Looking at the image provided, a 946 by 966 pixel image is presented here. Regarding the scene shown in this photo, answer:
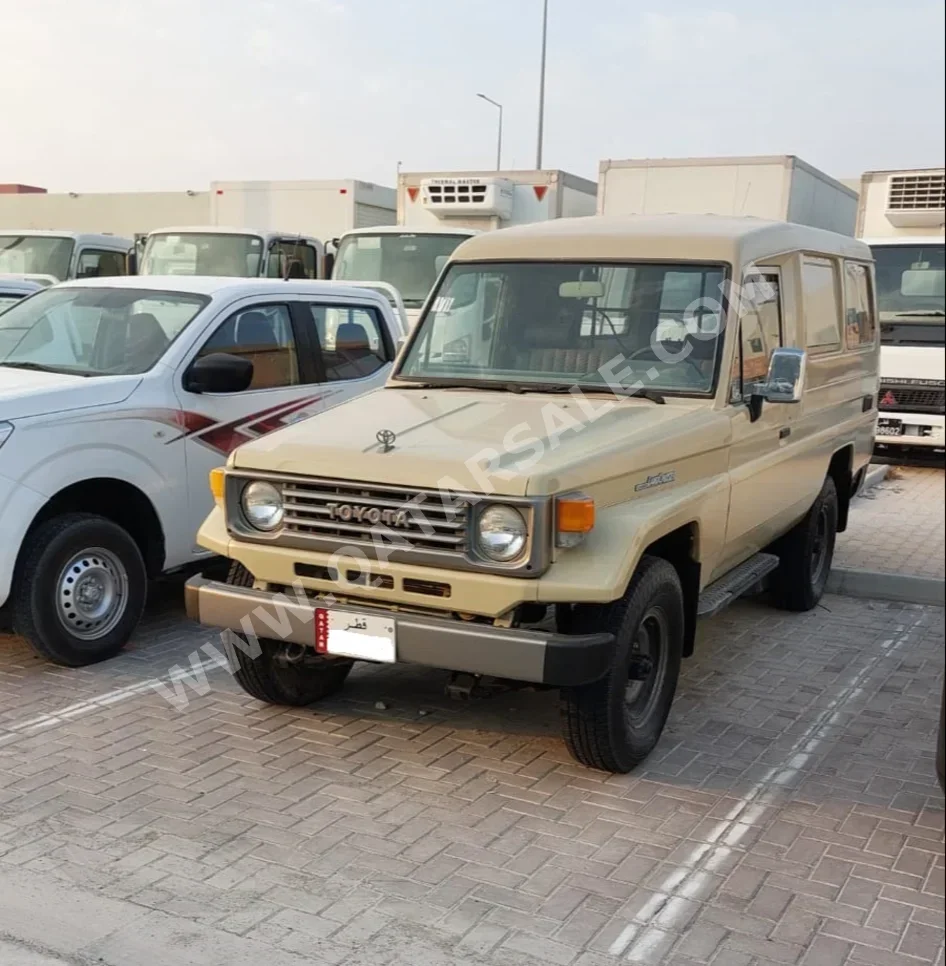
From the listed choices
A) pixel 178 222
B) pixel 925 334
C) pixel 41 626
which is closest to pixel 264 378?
pixel 41 626

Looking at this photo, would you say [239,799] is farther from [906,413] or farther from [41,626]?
[906,413]

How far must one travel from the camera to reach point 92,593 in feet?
19.1

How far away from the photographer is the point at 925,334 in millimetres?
11820

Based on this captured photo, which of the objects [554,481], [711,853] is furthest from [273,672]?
[711,853]

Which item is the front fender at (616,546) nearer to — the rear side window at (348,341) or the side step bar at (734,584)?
the side step bar at (734,584)

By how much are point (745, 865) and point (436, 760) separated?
1445 mm

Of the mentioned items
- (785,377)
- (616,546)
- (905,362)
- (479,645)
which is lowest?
(479,645)

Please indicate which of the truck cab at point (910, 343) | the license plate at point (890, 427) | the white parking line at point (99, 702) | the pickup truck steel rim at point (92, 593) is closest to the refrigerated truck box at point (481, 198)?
the truck cab at point (910, 343)

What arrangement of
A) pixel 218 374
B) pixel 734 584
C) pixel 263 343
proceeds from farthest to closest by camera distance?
1. pixel 263 343
2. pixel 218 374
3. pixel 734 584

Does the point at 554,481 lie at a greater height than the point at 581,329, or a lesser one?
lesser

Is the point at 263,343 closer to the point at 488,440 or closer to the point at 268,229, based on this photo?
the point at 488,440

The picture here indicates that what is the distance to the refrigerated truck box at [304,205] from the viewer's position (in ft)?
54.3

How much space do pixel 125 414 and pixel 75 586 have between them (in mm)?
938

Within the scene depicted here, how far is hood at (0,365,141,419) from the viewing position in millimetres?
5434
